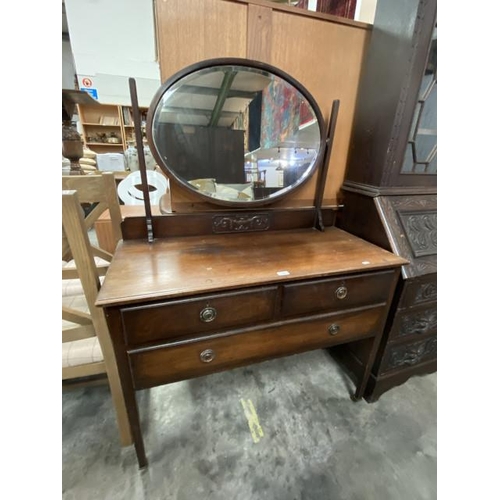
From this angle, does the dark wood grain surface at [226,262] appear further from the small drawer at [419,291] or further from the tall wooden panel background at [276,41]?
the tall wooden panel background at [276,41]

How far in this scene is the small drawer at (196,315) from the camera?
72 cm

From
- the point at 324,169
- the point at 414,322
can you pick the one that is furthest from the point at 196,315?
the point at 414,322

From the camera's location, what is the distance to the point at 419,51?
0.94 metres

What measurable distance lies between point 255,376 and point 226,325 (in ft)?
2.56

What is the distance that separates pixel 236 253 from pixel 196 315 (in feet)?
1.00

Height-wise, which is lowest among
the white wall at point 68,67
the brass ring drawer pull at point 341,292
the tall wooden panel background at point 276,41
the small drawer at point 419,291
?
the small drawer at point 419,291

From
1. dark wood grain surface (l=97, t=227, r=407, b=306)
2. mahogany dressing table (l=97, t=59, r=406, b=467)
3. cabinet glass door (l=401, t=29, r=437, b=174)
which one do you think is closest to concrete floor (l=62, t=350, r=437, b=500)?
mahogany dressing table (l=97, t=59, r=406, b=467)

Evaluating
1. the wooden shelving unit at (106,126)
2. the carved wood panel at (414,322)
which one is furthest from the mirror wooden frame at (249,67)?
the wooden shelving unit at (106,126)

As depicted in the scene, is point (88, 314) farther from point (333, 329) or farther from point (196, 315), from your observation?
point (333, 329)

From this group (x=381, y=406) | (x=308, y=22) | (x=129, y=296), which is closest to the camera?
(x=129, y=296)

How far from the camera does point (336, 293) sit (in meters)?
0.93

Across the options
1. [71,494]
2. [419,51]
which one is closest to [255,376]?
[71,494]

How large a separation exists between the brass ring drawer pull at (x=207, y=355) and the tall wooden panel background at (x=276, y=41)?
66cm

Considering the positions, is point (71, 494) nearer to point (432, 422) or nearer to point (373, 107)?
point (432, 422)
